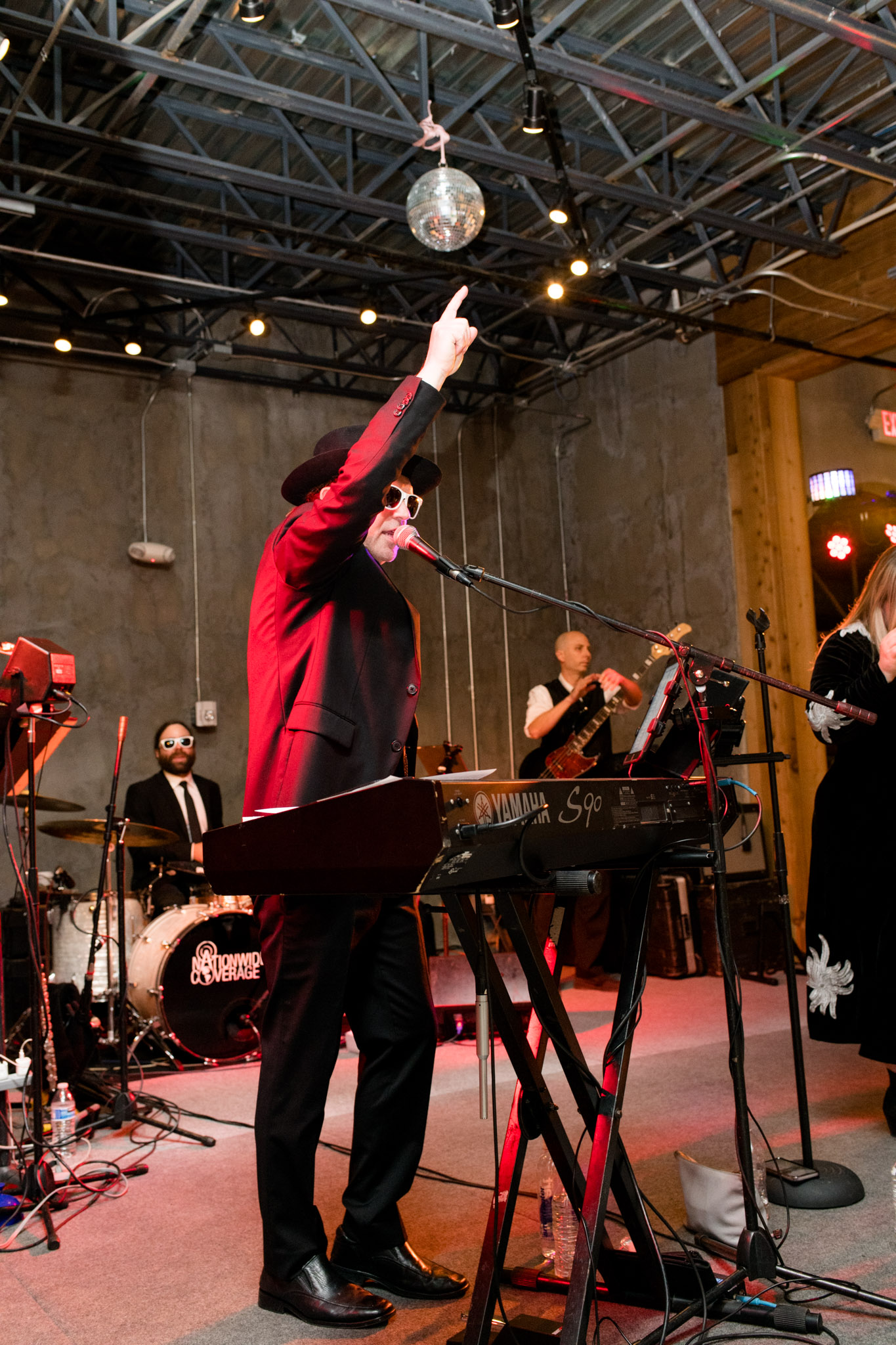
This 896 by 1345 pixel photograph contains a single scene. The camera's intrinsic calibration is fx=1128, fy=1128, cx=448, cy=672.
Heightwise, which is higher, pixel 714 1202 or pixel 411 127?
pixel 411 127

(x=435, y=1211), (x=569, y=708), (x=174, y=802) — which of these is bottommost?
(x=435, y=1211)

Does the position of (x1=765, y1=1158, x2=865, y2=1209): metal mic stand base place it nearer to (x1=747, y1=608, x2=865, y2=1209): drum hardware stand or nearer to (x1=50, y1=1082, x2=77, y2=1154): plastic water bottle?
(x1=747, y1=608, x2=865, y2=1209): drum hardware stand

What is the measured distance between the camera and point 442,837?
4.63 feet

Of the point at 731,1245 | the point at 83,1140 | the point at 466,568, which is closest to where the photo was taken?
the point at 466,568

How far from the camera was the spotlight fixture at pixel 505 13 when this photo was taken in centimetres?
424

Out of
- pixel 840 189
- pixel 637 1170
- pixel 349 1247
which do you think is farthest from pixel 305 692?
pixel 840 189

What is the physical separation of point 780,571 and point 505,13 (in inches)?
162

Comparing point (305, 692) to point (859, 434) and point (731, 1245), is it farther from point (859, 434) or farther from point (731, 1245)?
point (859, 434)

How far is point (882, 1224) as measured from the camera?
2.46 m

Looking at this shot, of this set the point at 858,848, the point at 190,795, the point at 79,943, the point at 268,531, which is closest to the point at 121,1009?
the point at 79,943

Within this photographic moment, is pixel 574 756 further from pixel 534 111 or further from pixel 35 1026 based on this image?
pixel 35 1026

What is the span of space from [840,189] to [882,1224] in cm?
583

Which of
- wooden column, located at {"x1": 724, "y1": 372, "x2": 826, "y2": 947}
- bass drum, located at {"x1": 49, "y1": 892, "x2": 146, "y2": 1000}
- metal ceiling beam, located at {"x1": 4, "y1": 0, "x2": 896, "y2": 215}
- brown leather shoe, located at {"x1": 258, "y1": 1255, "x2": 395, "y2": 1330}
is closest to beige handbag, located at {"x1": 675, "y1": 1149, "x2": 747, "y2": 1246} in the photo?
brown leather shoe, located at {"x1": 258, "y1": 1255, "x2": 395, "y2": 1330}

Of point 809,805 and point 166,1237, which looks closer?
point 166,1237
